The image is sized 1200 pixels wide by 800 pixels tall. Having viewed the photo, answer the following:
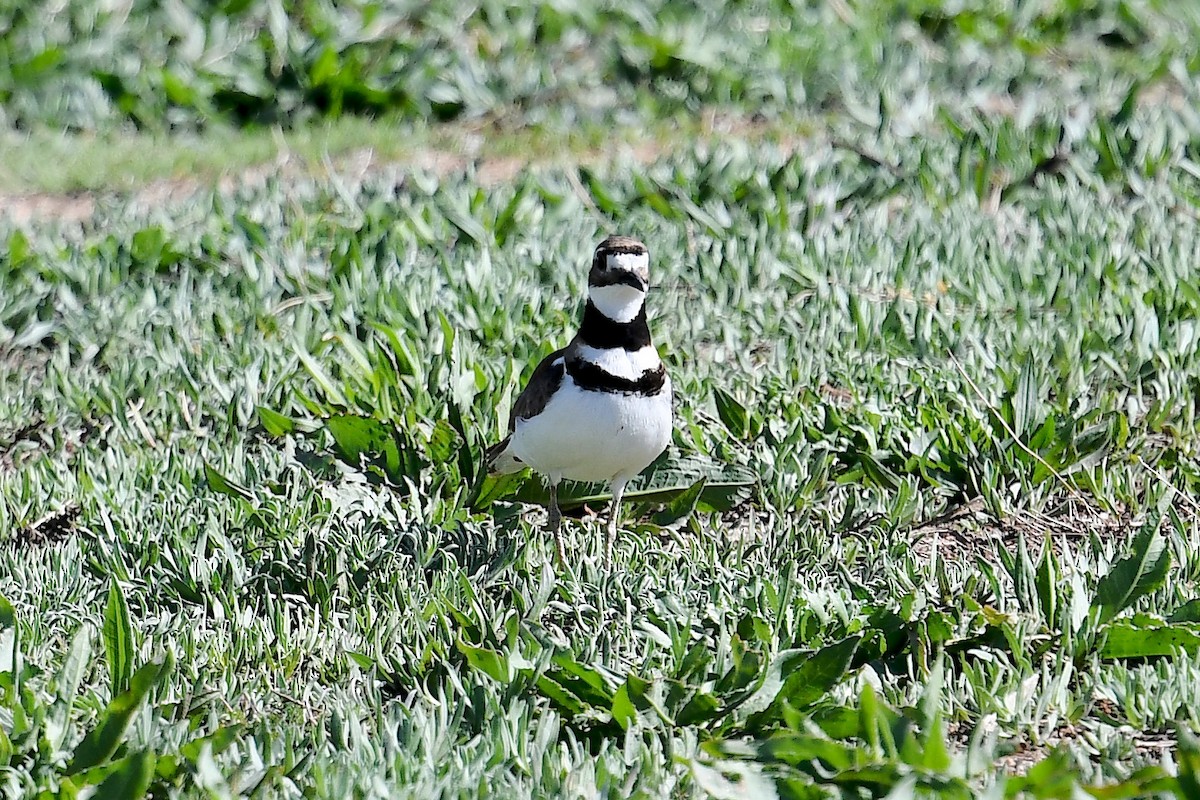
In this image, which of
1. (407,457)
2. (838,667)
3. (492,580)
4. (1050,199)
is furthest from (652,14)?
(838,667)

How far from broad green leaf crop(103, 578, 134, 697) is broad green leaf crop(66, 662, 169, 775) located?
0.30 metres

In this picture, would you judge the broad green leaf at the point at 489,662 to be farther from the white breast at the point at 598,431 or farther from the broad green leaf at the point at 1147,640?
the broad green leaf at the point at 1147,640

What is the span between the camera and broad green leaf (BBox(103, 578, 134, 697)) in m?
3.33

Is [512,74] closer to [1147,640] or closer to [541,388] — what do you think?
[541,388]

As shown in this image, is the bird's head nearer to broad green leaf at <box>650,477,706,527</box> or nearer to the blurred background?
broad green leaf at <box>650,477,706,527</box>

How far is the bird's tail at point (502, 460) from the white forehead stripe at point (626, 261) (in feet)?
2.20

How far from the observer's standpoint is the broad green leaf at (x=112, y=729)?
9.82ft

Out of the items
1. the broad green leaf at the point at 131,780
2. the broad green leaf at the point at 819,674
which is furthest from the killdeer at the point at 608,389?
the broad green leaf at the point at 131,780

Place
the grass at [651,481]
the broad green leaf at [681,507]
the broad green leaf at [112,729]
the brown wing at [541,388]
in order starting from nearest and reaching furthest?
the broad green leaf at [112,729] → the grass at [651,481] → the brown wing at [541,388] → the broad green leaf at [681,507]

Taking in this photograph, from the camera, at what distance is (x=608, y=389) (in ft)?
12.5

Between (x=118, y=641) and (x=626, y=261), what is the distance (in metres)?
1.41

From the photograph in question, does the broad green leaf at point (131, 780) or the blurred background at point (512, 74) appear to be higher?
the blurred background at point (512, 74)

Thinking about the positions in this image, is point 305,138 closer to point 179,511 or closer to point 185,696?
point 179,511

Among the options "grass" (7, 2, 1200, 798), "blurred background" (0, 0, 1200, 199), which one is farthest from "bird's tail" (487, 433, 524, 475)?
"blurred background" (0, 0, 1200, 199)
